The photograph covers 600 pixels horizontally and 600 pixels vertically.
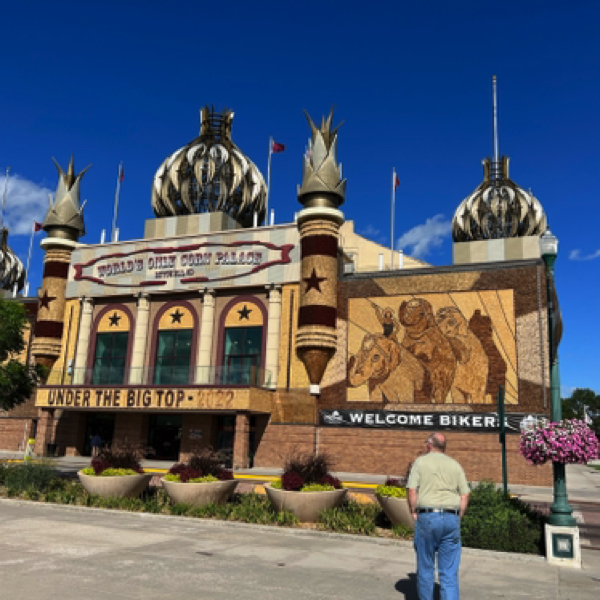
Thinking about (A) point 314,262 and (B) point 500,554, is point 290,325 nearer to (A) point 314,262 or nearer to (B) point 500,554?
(A) point 314,262

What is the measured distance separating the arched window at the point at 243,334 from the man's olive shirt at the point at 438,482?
100 ft

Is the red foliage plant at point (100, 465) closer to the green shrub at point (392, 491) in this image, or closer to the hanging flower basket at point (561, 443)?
the green shrub at point (392, 491)

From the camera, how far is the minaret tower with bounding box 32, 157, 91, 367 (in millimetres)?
44031

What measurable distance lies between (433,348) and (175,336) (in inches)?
698

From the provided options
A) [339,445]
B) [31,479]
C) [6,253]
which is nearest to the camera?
[31,479]

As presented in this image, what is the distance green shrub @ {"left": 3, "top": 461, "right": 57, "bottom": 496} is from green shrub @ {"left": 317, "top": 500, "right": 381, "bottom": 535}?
9305 millimetres

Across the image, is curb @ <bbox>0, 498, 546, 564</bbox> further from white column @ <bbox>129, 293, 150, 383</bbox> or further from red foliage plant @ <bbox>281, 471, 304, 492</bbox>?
white column @ <bbox>129, 293, 150, 383</bbox>

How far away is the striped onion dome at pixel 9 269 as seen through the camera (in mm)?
65375

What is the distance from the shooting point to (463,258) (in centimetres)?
4631

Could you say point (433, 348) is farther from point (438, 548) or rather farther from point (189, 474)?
point (438, 548)

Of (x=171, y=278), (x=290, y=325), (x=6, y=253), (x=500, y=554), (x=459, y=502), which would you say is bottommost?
(x=500, y=554)

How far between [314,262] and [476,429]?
44.4ft

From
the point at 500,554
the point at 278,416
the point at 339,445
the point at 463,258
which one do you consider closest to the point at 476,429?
the point at 339,445

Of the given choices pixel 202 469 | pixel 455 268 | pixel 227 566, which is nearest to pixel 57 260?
pixel 455 268
